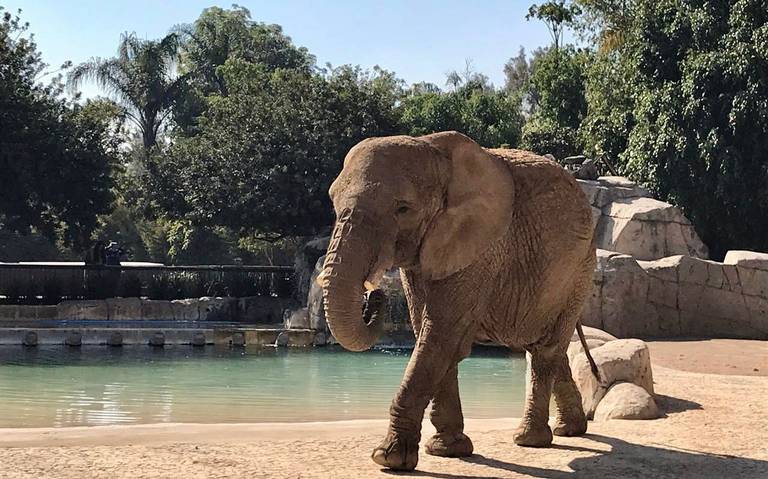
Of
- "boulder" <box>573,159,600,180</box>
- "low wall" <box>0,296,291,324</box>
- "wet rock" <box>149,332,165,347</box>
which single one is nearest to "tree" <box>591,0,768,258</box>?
"boulder" <box>573,159,600,180</box>

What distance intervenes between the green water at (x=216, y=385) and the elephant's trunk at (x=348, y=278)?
516cm

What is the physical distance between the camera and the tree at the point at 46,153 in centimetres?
2566

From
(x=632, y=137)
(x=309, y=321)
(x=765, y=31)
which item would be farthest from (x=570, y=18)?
(x=309, y=321)

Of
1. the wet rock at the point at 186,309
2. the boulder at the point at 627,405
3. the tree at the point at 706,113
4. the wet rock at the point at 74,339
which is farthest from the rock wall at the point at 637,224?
the boulder at the point at 627,405

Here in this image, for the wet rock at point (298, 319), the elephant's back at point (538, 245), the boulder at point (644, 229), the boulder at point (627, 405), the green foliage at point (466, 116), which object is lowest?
the boulder at point (627, 405)

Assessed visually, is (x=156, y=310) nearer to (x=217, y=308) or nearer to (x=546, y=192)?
(x=217, y=308)

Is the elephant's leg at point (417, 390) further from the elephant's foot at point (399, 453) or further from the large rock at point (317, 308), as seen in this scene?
the large rock at point (317, 308)

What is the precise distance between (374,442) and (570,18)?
25326 millimetres

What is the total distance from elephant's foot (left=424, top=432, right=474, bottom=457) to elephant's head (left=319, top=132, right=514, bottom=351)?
113cm

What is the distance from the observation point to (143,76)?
43688mm

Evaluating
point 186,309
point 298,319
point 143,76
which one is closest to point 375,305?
point 298,319

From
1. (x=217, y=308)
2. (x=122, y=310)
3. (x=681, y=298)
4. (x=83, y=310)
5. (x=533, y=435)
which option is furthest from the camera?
(x=217, y=308)

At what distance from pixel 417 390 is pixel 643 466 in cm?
155

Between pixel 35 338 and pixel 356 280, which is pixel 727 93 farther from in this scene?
pixel 356 280
